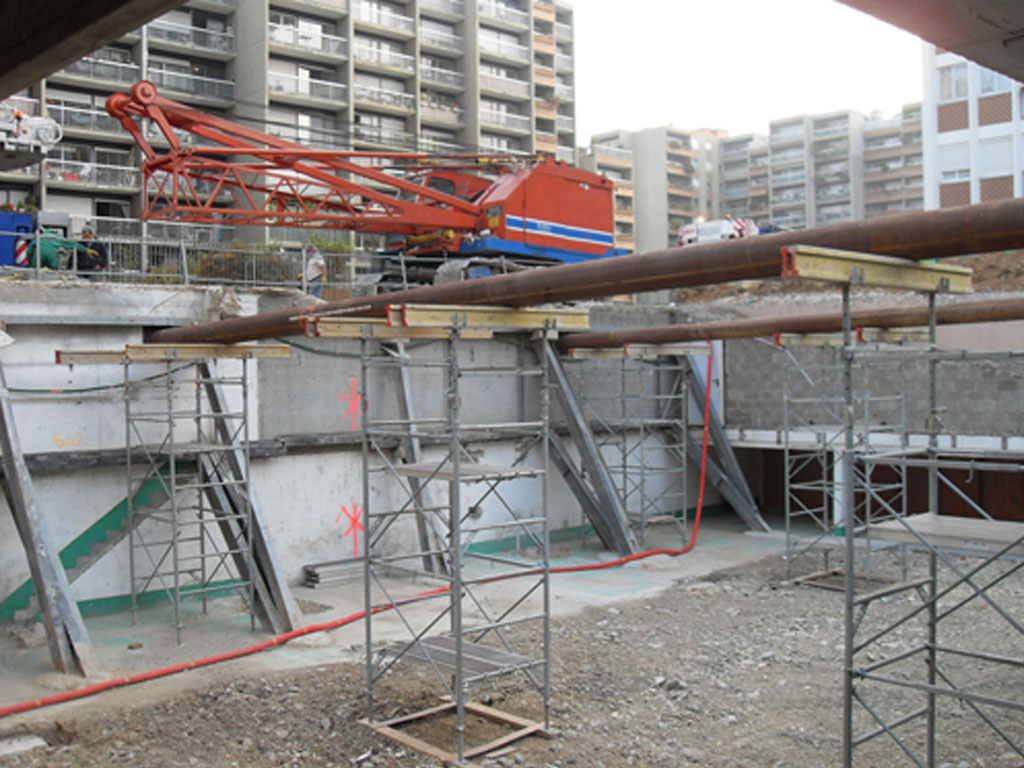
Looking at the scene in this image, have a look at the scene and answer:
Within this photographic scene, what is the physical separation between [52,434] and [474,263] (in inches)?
321

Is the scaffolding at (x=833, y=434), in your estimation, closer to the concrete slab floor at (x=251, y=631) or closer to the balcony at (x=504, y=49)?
the concrete slab floor at (x=251, y=631)

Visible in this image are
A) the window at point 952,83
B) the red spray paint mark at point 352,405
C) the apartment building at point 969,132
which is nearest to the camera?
the red spray paint mark at point 352,405

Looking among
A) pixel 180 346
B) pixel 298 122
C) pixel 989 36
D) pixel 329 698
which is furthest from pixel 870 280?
pixel 298 122

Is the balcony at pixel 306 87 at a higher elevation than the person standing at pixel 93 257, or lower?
higher

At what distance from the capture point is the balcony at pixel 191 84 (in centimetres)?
3575

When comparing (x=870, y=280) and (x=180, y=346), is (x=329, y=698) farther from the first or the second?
(x=870, y=280)

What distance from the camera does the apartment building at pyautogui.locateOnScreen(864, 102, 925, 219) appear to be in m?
64.8

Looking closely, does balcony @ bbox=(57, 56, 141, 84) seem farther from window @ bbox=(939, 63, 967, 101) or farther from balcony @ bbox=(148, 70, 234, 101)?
window @ bbox=(939, 63, 967, 101)

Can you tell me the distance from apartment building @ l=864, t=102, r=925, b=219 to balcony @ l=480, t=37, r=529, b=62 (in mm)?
30121

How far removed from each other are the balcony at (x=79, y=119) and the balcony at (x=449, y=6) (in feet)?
51.3

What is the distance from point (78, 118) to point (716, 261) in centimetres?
3154

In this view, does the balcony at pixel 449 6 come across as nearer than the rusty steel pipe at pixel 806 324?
No

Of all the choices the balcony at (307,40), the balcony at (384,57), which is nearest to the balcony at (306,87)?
the balcony at (307,40)

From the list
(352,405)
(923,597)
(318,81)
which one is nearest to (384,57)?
(318,81)
